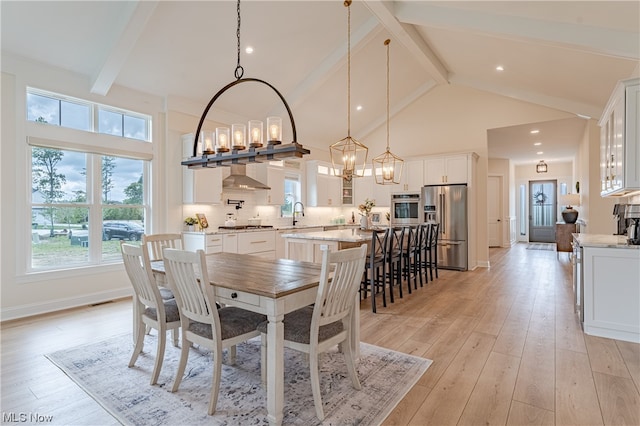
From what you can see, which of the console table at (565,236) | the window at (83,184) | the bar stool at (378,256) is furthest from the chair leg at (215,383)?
the console table at (565,236)

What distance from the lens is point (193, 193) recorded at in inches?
206

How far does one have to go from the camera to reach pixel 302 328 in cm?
215

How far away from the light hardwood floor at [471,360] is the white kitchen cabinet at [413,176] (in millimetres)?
2988

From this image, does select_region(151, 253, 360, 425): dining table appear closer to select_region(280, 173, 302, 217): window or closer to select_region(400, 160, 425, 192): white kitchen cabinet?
select_region(280, 173, 302, 217): window

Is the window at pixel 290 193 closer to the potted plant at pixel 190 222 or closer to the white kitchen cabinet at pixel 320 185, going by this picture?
the white kitchen cabinet at pixel 320 185

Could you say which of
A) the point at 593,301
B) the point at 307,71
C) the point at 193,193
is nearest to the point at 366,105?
the point at 307,71

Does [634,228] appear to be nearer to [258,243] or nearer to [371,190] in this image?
[258,243]

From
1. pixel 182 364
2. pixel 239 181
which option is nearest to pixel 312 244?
pixel 239 181

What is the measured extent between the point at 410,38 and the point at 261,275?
15.0ft

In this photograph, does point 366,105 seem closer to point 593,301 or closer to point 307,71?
point 307,71

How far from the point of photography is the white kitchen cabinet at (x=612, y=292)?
3084 mm

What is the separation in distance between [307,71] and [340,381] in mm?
5091

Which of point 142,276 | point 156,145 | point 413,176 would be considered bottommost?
point 142,276

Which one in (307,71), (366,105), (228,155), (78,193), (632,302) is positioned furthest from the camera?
(366,105)
